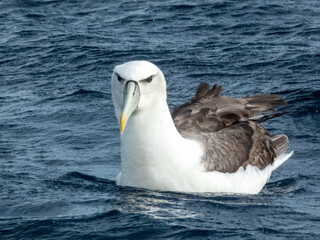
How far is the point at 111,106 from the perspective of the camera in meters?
12.6

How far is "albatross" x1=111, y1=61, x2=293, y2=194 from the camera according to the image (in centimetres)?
782

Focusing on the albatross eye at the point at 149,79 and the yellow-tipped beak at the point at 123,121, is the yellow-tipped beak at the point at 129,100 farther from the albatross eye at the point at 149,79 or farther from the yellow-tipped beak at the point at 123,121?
the albatross eye at the point at 149,79

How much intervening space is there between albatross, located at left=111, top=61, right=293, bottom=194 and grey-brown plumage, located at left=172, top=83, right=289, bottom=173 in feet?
0.03

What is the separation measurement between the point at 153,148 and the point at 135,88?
68cm

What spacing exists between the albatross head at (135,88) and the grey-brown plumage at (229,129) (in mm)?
893

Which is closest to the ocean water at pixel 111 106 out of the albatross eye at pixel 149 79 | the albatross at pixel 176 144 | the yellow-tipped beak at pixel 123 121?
the albatross at pixel 176 144

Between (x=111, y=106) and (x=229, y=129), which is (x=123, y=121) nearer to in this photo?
(x=229, y=129)

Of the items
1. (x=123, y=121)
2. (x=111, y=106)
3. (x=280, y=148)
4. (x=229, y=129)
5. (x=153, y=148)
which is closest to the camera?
(x=123, y=121)

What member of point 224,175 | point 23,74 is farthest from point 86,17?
point 224,175

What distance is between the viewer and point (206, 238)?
7082mm

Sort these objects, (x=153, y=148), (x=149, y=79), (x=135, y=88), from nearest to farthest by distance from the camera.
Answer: (x=135, y=88) → (x=149, y=79) → (x=153, y=148)

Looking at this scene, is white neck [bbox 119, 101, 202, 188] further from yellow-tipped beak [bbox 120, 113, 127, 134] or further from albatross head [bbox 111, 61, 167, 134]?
yellow-tipped beak [bbox 120, 113, 127, 134]

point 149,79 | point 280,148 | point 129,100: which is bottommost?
point 280,148

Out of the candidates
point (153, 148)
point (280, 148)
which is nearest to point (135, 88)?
point (153, 148)
